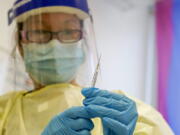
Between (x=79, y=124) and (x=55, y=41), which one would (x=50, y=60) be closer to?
(x=55, y=41)

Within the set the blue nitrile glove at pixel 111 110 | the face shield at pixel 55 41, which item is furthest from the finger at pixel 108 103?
the face shield at pixel 55 41

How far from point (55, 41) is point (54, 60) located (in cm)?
6

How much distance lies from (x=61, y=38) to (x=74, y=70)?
10cm

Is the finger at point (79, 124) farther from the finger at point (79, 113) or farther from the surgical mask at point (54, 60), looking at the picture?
the surgical mask at point (54, 60)

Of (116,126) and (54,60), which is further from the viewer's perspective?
(54,60)

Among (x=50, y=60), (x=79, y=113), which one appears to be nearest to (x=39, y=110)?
(x=50, y=60)

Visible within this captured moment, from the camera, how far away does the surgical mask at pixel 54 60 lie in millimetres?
923

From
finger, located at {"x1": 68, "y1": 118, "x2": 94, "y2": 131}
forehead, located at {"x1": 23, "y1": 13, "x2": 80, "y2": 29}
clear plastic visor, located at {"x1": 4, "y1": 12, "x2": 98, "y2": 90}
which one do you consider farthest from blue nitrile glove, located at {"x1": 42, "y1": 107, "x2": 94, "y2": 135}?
forehead, located at {"x1": 23, "y1": 13, "x2": 80, "y2": 29}

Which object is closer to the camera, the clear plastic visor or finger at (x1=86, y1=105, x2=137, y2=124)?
finger at (x1=86, y1=105, x2=137, y2=124)

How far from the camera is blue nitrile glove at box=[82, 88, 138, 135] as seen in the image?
732 millimetres

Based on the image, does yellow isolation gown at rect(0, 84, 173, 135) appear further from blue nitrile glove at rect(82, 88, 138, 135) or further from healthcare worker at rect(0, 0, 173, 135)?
blue nitrile glove at rect(82, 88, 138, 135)

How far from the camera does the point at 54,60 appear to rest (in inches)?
37.5

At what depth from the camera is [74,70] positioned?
94 cm

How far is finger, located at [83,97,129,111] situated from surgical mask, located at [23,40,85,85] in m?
0.20
